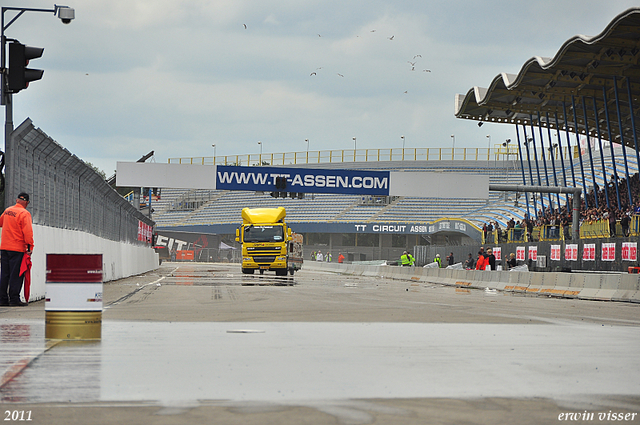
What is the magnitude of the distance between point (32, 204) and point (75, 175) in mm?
5113

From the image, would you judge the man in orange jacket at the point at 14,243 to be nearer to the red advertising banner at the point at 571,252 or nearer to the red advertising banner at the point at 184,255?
the red advertising banner at the point at 571,252

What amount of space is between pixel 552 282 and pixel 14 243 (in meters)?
16.9

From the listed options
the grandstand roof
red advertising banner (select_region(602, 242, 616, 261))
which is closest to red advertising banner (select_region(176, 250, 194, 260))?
the grandstand roof

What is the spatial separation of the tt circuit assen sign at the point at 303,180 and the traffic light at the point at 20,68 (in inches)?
1174

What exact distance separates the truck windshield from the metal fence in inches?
469

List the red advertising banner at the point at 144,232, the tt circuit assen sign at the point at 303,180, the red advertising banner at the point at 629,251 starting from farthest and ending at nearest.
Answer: the tt circuit assen sign at the point at 303,180 → the red advertising banner at the point at 144,232 → the red advertising banner at the point at 629,251

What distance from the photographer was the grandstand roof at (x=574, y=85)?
37.4 meters

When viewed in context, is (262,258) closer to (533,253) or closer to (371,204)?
(533,253)

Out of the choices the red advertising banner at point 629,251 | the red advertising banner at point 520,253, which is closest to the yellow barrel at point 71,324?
the red advertising banner at point 629,251

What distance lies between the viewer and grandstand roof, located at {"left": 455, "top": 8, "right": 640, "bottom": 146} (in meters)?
37.4

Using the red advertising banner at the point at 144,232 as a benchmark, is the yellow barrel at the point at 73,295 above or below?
below

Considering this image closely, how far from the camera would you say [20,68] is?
47.5 ft

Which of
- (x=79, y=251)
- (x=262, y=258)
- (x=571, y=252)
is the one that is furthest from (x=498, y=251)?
(x=79, y=251)

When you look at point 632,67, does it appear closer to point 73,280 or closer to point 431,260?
point 431,260
